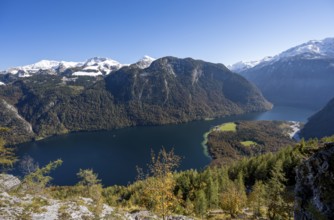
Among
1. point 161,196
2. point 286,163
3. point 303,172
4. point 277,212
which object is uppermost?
point 303,172

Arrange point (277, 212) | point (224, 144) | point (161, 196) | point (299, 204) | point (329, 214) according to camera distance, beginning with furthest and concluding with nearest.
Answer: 1. point (224, 144)
2. point (277, 212)
3. point (161, 196)
4. point (299, 204)
5. point (329, 214)

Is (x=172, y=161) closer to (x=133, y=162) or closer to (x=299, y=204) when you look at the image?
(x=299, y=204)

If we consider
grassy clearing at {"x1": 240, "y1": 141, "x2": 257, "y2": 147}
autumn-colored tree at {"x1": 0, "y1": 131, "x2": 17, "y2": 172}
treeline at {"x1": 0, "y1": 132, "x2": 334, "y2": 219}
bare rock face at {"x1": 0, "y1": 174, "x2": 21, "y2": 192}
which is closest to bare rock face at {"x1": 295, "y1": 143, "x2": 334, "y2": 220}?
treeline at {"x1": 0, "y1": 132, "x2": 334, "y2": 219}

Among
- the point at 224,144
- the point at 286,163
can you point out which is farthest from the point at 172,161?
the point at 224,144

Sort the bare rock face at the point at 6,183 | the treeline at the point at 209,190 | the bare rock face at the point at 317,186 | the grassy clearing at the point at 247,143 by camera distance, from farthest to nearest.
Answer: the grassy clearing at the point at 247,143, the bare rock face at the point at 6,183, the treeline at the point at 209,190, the bare rock face at the point at 317,186

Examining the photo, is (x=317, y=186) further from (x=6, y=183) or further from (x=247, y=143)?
(x=247, y=143)

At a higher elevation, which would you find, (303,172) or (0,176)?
(303,172)

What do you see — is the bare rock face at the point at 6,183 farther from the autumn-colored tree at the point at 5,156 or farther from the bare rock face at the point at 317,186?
the bare rock face at the point at 317,186

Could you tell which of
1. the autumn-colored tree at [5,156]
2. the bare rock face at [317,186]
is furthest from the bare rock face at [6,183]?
the bare rock face at [317,186]

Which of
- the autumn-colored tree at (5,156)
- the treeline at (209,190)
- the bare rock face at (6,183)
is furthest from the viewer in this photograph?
the bare rock face at (6,183)
